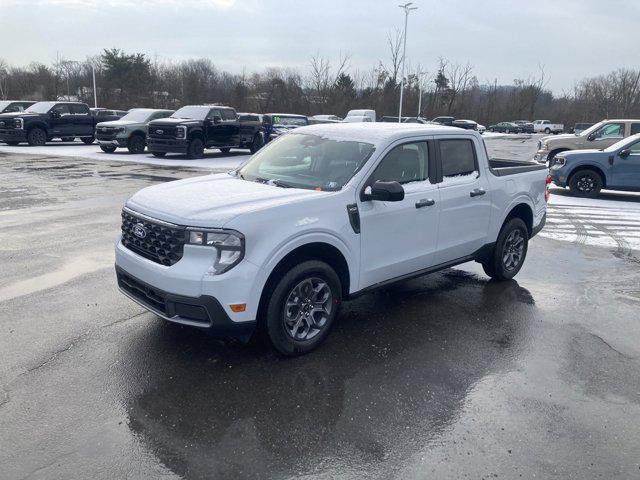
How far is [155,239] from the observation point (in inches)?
162

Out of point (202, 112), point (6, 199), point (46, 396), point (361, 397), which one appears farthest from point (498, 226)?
point (202, 112)

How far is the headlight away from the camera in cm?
379

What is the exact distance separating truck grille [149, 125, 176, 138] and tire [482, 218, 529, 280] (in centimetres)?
1595

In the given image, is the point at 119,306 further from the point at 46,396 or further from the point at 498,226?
the point at 498,226

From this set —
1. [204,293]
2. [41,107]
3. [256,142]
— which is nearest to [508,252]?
[204,293]

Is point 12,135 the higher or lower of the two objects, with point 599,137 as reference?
lower

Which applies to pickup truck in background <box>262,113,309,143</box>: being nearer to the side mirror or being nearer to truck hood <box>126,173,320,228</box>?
truck hood <box>126,173,320,228</box>

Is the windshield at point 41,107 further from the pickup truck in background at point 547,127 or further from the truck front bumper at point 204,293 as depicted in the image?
the pickup truck in background at point 547,127

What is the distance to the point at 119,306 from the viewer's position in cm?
532

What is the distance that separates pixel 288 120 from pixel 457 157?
73.1ft

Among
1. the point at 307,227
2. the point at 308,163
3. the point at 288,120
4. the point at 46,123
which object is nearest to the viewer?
the point at 307,227

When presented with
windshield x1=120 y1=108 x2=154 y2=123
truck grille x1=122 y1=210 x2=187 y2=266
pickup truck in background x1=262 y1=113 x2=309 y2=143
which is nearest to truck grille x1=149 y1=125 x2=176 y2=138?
windshield x1=120 y1=108 x2=154 y2=123

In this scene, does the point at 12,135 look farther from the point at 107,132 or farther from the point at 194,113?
the point at 194,113

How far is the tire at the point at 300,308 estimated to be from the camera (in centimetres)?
405
